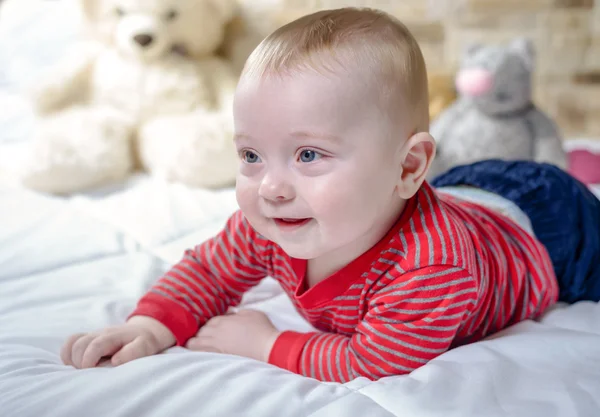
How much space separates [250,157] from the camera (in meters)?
0.65

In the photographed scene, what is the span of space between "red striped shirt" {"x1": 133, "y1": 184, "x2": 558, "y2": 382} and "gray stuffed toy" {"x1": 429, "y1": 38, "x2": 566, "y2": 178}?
601 millimetres

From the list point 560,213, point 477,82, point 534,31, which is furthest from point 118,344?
point 534,31

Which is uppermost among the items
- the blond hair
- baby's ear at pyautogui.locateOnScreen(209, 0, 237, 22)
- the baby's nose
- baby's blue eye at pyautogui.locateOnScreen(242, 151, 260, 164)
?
baby's ear at pyautogui.locateOnScreen(209, 0, 237, 22)

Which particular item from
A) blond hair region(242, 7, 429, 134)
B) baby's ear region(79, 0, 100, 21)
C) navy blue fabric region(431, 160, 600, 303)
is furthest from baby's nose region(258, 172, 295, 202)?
baby's ear region(79, 0, 100, 21)

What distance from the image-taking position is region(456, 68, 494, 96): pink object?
142 centimetres

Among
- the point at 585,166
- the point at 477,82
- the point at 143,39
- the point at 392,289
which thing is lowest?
the point at 585,166

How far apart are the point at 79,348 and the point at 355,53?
46 cm

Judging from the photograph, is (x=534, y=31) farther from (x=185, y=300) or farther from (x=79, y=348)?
(x=79, y=348)

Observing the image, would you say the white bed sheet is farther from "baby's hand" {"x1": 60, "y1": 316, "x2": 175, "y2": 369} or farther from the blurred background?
the blurred background

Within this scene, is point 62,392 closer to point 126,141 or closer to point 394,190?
point 394,190

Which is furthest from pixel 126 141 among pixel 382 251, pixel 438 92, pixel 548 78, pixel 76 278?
pixel 548 78

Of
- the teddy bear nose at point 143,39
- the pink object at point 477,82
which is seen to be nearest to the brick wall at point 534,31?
the pink object at point 477,82

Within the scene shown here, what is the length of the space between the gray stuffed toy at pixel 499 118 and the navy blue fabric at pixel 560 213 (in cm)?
42

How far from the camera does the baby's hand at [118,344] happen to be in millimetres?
688
